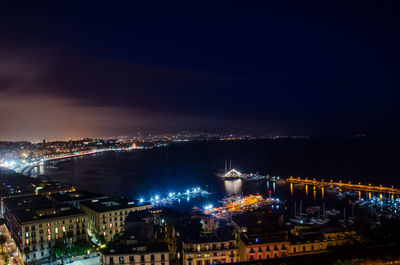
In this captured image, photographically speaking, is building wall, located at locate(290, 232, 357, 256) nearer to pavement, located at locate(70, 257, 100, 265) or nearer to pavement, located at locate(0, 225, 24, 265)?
pavement, located at locate(70, 257, 100, 265)

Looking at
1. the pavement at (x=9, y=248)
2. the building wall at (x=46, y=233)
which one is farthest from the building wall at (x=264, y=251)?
the pavement at (x=9, y=248)

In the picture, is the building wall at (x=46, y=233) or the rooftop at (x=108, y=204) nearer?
the building wall at (x=46, y=233)

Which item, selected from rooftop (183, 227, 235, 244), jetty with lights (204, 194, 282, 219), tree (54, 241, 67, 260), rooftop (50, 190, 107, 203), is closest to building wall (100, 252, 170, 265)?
rooftop (183, 227, 235, 244)

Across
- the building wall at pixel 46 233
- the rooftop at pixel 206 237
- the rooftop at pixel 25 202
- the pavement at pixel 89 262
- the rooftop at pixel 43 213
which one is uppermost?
the rooftop at pixel 206 237

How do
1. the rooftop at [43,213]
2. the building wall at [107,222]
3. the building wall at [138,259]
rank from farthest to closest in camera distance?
1. the building wall at [107,222]
2. the rooftop at [43,213]
3. the building wall at [138,259]

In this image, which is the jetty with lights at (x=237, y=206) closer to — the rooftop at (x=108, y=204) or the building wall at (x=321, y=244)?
the rooftop at (x=108, y=204)

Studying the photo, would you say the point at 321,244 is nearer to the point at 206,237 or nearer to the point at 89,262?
the point at 206,237
